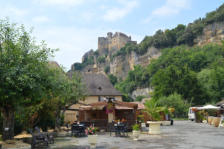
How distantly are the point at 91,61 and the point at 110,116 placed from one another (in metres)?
144

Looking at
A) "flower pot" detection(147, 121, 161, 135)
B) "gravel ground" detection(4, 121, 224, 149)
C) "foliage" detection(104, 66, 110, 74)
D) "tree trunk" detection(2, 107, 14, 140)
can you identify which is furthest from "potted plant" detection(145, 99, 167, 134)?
"foliage" detection(104, 66, 110, 74)

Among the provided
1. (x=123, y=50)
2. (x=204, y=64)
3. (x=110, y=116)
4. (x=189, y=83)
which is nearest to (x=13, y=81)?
(x=110, y=116)

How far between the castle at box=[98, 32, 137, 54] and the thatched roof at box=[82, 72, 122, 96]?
109137mm

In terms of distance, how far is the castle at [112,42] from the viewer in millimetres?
155875

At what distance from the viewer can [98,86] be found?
4316cm

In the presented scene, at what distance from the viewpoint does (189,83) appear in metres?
54.5

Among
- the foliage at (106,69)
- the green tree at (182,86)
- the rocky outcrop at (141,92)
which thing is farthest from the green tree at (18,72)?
the foliage at (106,69)

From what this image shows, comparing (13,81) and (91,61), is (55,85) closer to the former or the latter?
(13,81)

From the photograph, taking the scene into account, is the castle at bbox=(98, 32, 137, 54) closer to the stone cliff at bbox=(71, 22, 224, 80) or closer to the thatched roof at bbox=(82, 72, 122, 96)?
the stone cliff at bbox=(71, 22, 224, 80)

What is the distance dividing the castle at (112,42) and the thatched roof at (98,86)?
109 metres

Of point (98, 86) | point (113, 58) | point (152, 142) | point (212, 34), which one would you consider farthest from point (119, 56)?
point (152, 142)

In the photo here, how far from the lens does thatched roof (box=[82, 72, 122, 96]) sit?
41781 millimetres

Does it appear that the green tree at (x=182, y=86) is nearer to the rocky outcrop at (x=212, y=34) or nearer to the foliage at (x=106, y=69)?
the rocky outcrop at (x=212, y=34)

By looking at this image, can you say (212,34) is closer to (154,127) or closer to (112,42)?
(112,42)
